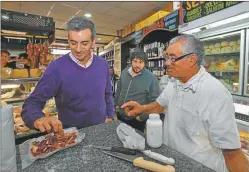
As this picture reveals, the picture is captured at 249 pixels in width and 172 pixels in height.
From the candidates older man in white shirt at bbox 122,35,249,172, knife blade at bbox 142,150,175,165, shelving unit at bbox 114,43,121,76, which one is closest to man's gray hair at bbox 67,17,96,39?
older man in white shirt at bbox 122,35,249,172

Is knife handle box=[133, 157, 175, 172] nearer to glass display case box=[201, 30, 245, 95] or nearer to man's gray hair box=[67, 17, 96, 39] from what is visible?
man's gray hair box=[67, 17, 96, 39]

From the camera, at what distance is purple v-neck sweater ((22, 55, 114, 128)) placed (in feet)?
5.04

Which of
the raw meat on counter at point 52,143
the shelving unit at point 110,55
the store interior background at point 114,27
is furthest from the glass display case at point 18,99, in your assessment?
the shelving unit at point 110,55

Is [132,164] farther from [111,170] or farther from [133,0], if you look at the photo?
[133,0]

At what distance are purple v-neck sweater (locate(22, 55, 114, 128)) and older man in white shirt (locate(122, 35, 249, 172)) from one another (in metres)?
0.40

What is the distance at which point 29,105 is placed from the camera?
4.59 feet

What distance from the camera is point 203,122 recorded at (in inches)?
47.6

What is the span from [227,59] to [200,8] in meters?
1.07

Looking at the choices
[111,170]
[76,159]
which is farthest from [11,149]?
[111,170]

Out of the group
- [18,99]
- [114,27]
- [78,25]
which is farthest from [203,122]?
[114,27]

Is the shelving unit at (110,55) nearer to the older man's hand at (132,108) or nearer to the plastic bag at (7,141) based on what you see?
the older man's hand at (132,108)

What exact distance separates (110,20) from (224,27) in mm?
5738

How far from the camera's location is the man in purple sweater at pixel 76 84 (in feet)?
4.99

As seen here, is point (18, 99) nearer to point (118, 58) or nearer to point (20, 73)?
point (20, 73)
